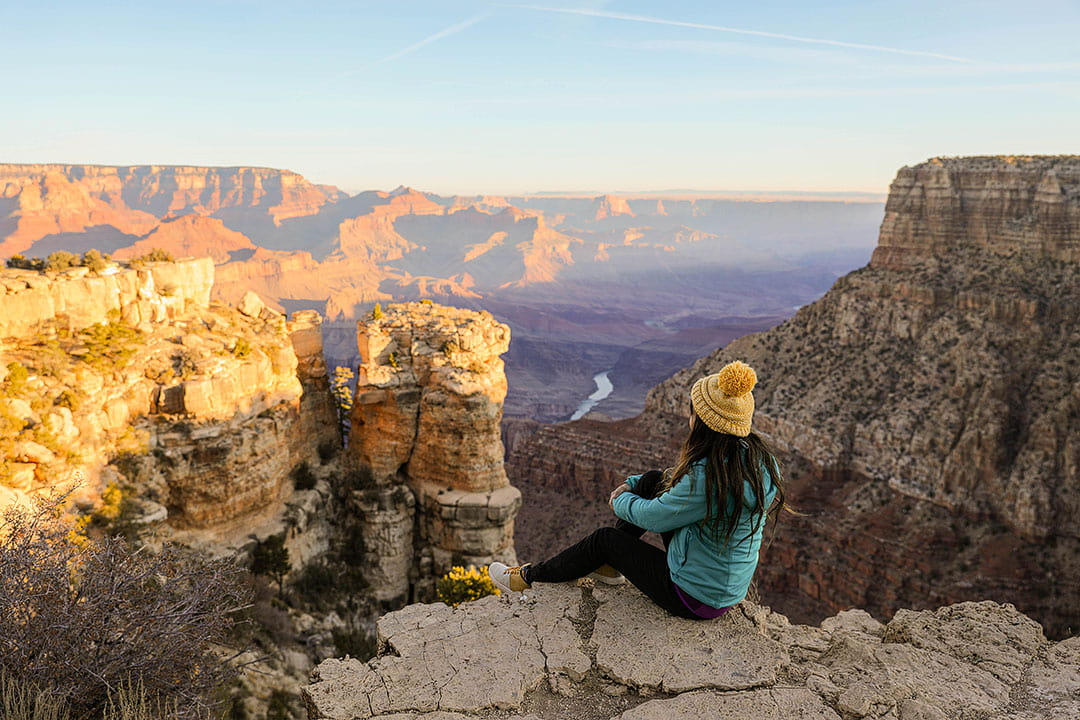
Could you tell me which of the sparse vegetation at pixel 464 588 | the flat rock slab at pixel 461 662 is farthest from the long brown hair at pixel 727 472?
the sparse vegetation at pixel 464 588

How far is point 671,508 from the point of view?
14.8 feet

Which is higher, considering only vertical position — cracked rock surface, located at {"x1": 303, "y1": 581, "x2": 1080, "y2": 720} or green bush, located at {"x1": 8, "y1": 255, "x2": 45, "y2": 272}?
green bush, located at {"x1": 8, "y1": 255, "x2": 45, "y2": 272}

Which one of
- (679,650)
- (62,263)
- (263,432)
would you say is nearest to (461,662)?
(679,650)

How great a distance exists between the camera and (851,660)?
16.0ft

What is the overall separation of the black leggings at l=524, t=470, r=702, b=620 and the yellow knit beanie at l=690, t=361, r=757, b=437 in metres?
0.87

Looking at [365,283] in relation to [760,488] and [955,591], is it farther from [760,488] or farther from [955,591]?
[760,488]

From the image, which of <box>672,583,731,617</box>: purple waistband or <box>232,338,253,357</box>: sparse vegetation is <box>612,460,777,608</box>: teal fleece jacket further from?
<box>232,338,253,357</box>: sparse vegetation

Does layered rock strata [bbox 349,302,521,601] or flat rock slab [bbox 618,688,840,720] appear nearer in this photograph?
flat rock slab [bbox 618,688,840,720]

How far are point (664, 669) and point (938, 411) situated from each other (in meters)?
31.2

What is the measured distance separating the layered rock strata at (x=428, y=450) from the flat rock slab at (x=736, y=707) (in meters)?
12.7

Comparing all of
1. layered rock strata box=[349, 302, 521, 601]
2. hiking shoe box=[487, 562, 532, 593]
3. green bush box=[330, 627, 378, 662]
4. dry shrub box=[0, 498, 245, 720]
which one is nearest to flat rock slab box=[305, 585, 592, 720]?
hiking shoe box=[487, 562, 532, 593]

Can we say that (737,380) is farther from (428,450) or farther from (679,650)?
(428,450)

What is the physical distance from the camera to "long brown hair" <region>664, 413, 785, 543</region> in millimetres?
4371

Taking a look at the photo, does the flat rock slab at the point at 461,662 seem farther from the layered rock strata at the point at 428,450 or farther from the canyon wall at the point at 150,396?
the layered rock strata at the point at 428,450
